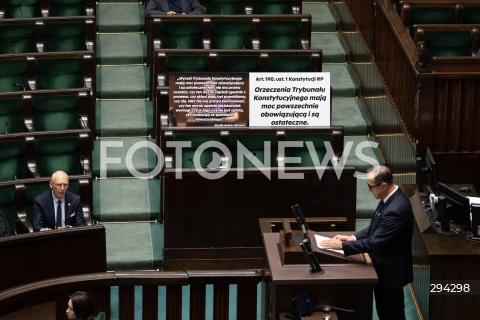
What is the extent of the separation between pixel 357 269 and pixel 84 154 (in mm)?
2138

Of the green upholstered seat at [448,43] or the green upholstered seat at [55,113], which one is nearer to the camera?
the green upholstered seat at [55,113]

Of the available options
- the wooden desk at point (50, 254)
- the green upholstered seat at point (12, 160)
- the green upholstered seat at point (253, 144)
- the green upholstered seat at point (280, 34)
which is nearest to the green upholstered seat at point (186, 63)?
the green upholstered seat at point (280, 34)

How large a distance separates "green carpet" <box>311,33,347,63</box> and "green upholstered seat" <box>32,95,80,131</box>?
191 cm

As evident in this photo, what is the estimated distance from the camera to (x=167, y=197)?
15.6ft

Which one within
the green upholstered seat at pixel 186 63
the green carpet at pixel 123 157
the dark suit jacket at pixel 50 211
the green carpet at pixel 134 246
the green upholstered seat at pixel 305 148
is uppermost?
the green upholstered seat at pixel 186 63

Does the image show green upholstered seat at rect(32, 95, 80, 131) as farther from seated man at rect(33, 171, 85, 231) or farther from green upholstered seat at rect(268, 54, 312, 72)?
green upholstered seat at rect(268, 54, 312, 72)

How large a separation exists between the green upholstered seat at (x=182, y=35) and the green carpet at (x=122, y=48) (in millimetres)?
454

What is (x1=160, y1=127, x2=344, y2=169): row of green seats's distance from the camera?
5.02 m

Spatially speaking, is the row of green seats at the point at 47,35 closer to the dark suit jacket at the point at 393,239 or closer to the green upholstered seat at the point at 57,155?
the green upholstered seat at the point at 57,155

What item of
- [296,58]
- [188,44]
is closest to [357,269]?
[296,58]

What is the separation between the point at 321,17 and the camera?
6965 mm

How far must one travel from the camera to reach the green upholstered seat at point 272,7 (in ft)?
21.4

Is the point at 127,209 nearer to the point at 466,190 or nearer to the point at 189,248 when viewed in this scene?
the point at 189,248

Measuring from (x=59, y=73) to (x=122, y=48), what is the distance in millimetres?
902
